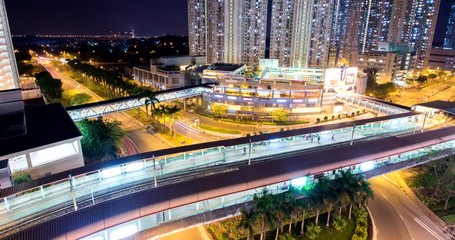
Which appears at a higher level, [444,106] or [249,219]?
[444,106]

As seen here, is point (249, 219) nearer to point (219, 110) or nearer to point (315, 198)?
point (315, 198)

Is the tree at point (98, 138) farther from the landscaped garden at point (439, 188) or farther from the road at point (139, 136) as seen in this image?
the landscaped garden at point (439, 188)

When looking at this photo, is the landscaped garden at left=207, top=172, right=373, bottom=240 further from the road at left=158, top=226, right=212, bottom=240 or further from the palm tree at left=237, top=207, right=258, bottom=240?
the road at left=158, top=226, right=212, bottom=240

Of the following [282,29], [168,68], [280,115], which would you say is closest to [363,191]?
[280,115]

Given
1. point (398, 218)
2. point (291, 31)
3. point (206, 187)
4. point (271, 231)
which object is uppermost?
point (291, 31)

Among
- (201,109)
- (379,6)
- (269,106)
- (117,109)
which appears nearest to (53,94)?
(117,109)

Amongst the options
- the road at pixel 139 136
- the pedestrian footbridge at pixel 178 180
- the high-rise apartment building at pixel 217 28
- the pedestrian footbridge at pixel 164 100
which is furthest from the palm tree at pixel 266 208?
the high-rise apartment building at pixel 217 28

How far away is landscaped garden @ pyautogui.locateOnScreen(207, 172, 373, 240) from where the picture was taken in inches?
937

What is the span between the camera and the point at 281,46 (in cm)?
12019

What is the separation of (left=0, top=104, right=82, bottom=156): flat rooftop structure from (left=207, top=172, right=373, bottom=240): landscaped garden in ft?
70.3

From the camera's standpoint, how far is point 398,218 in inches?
1272

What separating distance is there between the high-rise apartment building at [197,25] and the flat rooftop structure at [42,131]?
103m

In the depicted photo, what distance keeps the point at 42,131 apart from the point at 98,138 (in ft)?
24.6

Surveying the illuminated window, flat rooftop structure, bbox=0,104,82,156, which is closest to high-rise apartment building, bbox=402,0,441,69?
flat rooftop structure, bbox=0,104,82,156
